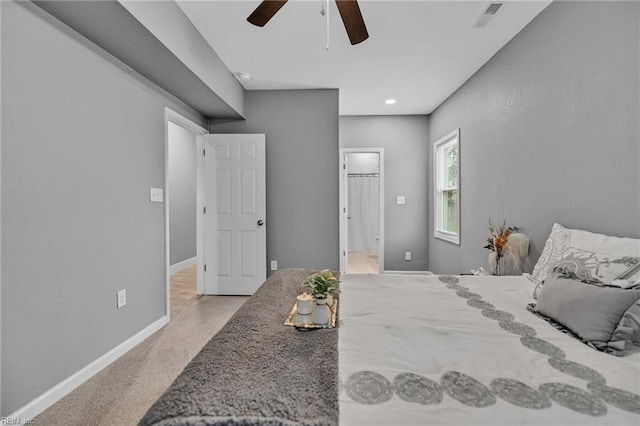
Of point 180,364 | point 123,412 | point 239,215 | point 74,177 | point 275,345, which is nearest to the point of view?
point 275,345

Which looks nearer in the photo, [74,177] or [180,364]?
[74,177]

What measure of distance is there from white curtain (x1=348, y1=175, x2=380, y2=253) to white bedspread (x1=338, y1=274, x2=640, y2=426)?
5.14 metres

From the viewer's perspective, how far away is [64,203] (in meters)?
1.78

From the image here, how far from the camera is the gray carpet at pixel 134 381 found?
5.25ft

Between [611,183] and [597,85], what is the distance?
0.58 meters

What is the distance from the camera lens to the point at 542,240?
224 cm

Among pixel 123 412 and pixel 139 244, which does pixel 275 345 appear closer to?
pixel 123 412

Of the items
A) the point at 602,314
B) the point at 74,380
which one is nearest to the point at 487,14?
the point at 602,314

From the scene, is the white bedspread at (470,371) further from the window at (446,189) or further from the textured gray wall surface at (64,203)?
the window at (446,189)

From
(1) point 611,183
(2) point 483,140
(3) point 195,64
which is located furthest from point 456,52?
(3) point 195,64

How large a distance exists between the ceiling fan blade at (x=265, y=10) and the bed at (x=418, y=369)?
1.55 m

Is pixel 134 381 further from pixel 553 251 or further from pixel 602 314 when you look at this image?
pixel 553 251

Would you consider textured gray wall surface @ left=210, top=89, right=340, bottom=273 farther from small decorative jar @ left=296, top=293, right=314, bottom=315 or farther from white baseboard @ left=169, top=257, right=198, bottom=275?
small decorative jar @ left=296, top=293, right=314, bottom=315

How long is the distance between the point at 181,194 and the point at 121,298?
359cm
